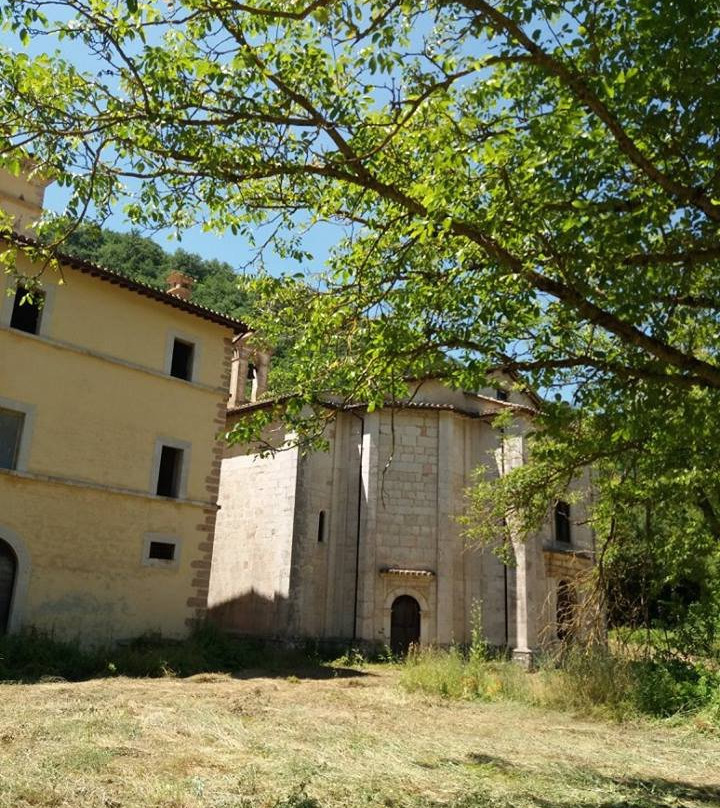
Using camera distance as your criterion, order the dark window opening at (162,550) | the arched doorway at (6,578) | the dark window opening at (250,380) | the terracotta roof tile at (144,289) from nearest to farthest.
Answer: the arched doorway at (6,578) < the terracotta roof tile at (144,289) < the dark window opening at (162,550) < the dark window opening at (250,380)

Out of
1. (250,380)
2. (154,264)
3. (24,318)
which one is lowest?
(24,318)

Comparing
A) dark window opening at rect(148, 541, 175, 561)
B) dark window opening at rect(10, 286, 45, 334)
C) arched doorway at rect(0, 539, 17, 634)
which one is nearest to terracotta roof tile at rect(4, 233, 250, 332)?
dark window opening at rect(10, 286, 45, 334)

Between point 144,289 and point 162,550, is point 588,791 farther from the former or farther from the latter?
point 144,289

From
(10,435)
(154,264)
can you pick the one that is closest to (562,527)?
(10,435)

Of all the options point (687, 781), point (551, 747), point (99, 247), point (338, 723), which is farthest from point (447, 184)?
point (99, 247)

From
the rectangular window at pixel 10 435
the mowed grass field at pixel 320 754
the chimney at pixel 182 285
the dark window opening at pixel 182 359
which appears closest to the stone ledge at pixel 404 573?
the dark window opening at pixel 182 359

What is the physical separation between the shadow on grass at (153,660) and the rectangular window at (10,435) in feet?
12.0

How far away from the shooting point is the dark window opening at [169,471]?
18656 millimetres

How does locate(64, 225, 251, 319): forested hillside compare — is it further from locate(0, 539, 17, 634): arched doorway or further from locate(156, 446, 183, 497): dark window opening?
locate(0, 539, 17, 634): arched doorway

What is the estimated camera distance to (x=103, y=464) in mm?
17094

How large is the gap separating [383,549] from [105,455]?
30.0 ft

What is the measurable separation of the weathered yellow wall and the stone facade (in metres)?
3.91

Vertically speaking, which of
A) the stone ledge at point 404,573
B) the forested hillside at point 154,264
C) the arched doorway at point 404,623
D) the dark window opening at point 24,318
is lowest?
the arched doorway at point 404,623

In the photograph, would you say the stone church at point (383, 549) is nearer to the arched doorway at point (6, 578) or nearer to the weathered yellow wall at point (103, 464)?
the weathered yellow wall at point (103, 464)
